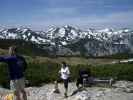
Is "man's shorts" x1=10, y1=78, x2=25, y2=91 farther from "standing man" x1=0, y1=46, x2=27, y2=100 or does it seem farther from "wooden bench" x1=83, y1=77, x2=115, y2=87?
"wooden bench" x1=83, y1=77, x2=115, y2=87

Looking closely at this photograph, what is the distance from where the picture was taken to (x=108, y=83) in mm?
27672

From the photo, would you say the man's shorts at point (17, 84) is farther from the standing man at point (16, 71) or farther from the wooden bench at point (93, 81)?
the wooden bench at point (93, 81)

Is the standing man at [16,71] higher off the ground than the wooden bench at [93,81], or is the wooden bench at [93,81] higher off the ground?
the standing man at [16,71]

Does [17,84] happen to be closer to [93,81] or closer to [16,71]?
[16,71]

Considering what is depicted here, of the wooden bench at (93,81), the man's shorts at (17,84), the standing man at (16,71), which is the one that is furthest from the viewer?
the wooden bench at (93,81)

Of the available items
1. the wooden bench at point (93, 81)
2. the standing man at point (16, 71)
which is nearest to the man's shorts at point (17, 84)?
the standing man at point (16, 71)

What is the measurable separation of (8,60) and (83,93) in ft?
35.1

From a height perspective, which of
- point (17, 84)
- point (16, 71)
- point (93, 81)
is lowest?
point (93, 81)

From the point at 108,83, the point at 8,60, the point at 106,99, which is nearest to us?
the point at 8,60

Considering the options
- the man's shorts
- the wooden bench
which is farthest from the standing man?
the wooden bench

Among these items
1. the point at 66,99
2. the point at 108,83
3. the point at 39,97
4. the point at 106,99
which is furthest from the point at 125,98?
the point at 108,83

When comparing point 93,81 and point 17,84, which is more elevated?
point 17,84

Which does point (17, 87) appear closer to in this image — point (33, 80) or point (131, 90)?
point (131, 90)

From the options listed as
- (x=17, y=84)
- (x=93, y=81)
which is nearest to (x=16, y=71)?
(x=17, y=84)
